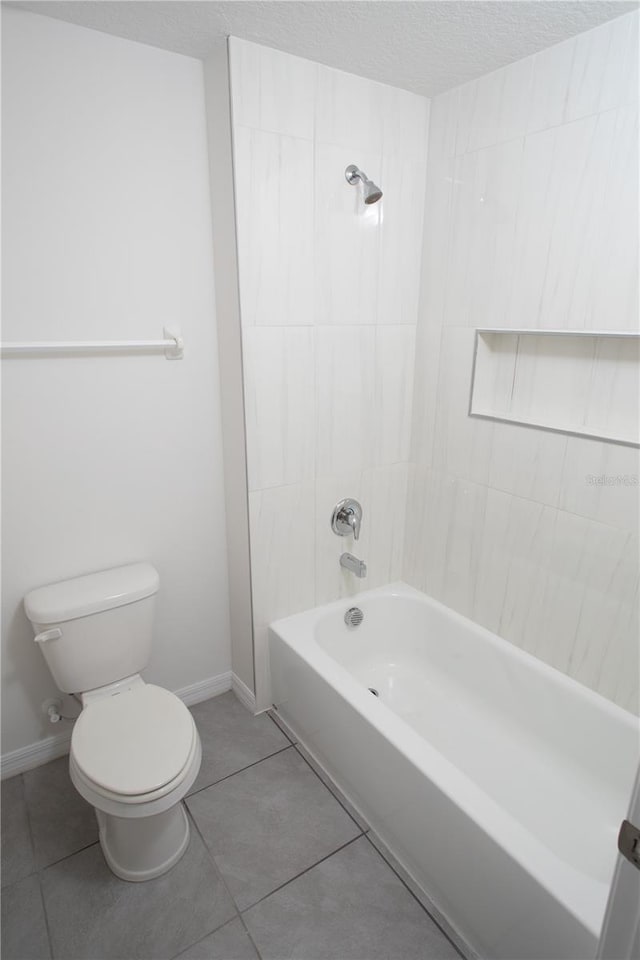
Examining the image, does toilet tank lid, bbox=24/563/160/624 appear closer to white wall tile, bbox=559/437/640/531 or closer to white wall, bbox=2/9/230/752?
white wall, bbox=2/9/230/752

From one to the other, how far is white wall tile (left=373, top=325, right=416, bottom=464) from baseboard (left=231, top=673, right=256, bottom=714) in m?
1.11

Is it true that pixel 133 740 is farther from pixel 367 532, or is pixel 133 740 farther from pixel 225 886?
pixel 367 532

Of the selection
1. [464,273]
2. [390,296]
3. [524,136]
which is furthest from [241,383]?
[524,136]

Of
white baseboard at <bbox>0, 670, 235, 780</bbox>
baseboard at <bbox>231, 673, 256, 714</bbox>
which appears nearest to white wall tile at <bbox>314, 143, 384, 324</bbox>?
baseboard at <bbox>231, 673, 256, 714</bbox>

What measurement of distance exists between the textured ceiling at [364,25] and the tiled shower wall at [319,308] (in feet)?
0.35

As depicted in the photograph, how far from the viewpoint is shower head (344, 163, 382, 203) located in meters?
1.77

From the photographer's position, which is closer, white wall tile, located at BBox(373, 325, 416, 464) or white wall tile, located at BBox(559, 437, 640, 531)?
white wall tile, located at BBox(559, 437, 640, 531)

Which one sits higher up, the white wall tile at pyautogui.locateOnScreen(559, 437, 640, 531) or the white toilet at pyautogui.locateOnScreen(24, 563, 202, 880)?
the white wall tile at pyautogui.locateOnScreen(559, 437, 640, 531)

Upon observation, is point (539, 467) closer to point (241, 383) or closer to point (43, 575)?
point (241, 383)

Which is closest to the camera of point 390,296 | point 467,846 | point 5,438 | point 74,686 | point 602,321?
point 467,846

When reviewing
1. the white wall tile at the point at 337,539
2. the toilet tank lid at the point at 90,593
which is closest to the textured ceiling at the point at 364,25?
the white wall tile at the point at 337,539

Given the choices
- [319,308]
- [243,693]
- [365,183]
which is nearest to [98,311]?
[319,308]

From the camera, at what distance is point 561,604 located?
1.79m

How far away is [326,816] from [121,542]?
117 cm
